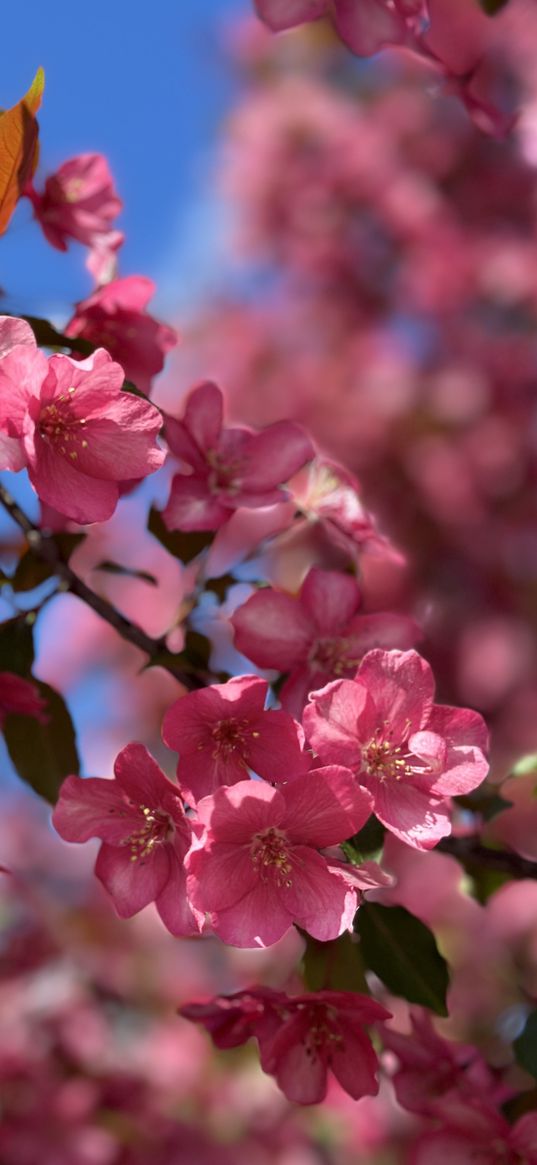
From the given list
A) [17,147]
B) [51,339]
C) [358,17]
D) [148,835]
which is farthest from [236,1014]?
[358,17]

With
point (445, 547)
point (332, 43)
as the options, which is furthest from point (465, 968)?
point (332, 43)

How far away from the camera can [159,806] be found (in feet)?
3.05

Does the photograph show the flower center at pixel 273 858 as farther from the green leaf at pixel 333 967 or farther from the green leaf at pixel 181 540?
the green leaf at pixel 181 540

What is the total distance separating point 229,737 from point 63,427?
0.26 meters

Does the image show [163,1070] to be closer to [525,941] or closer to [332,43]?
[525,941]

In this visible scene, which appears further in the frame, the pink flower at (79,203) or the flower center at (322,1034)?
the pink flower at (79,203)

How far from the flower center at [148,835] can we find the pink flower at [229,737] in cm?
6

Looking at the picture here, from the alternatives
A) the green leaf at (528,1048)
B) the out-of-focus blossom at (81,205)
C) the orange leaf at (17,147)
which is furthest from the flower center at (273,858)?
the out-of-focus blossom at (81,205)

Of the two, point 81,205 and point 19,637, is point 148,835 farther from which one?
point 81,205

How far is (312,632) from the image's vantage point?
41.1 inches


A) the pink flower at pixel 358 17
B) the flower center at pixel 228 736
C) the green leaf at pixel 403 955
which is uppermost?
the pink flower at pixel 358 17

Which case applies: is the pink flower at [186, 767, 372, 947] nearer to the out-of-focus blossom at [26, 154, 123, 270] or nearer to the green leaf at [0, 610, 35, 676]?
the green leaf at [0, 610, 35, 676]

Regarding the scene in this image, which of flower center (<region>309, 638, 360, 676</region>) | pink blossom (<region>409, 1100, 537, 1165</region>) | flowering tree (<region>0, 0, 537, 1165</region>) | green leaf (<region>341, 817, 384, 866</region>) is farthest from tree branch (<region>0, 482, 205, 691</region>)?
pink blossom (<region>409, 1100, 537, 1165</region>)

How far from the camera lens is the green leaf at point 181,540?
120cm
